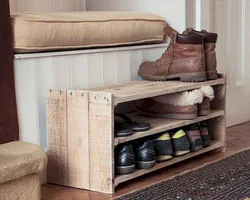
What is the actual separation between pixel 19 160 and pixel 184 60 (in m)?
0.77

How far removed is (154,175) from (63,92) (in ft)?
1.44

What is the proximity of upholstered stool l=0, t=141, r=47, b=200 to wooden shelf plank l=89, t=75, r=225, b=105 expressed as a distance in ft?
0.97

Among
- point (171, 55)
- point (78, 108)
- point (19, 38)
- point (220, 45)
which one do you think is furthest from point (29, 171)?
point (220, 45)

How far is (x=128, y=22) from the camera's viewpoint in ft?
6.50

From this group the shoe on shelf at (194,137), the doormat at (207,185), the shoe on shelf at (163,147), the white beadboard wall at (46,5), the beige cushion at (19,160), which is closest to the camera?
the beige cushion at (19,160)

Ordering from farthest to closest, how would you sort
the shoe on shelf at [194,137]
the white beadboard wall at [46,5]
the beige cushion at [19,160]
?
the white beadboard wall at [46,5] < the shoe on shelf at [194,137] < the beige cushion at [19,160]

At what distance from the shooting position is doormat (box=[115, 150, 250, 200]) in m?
1.53

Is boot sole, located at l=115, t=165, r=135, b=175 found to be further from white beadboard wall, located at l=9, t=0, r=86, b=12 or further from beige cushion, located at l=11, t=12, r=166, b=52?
white beadboard wall, located at l=9, t=0, r=86, b=12

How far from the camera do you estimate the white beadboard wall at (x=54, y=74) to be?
5.41 feet

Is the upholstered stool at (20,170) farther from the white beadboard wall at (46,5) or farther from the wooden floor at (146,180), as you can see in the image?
the white beadboard wall at (46,5)

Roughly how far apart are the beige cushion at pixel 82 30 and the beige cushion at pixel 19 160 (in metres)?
0.33

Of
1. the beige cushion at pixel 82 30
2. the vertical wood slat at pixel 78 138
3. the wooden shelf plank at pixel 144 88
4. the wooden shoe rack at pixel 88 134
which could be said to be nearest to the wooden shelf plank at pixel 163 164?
the wooden shoe rack at pixel 88 134

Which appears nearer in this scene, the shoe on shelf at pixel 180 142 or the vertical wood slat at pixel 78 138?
the vertical wood slat at pixel 78 138

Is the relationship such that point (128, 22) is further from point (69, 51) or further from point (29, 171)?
point (29, 171)
